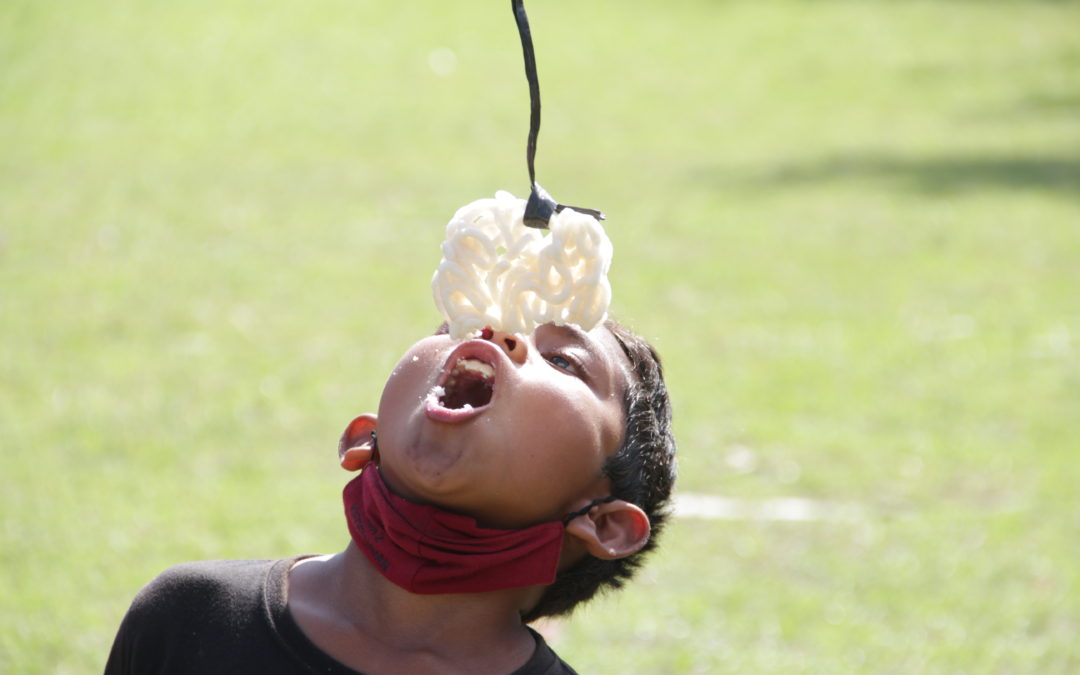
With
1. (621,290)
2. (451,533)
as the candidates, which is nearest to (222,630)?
(451,533)

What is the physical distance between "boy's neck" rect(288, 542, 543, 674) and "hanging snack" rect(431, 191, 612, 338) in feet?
1.22

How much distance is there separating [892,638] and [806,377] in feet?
8.44

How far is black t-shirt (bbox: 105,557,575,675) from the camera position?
1888 mm

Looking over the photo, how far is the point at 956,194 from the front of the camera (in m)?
10.8

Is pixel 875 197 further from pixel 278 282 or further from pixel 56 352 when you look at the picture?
pixel 56 352

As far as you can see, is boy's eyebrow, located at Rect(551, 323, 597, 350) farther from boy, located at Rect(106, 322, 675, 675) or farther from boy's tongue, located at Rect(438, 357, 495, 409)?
boy's tongue, located at Rect(438, 357, 495, 409)

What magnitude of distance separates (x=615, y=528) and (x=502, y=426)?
26 centimetres

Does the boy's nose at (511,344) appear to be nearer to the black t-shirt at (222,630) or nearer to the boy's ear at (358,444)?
the boy's ear at (358,444)

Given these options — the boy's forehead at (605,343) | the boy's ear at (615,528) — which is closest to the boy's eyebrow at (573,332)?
the boy's forehead at (605,343)

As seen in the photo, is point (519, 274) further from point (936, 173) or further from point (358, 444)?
point (936, 173)

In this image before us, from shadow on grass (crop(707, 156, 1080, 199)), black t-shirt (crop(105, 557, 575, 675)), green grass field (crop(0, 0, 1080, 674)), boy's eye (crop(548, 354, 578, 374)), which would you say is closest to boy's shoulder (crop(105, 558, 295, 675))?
black t-shirt (crop(105, 557, 575, 675))

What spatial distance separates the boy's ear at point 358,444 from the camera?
6.66ft

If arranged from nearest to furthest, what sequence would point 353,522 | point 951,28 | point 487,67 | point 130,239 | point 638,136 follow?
1. point 353,522
2. point 130,239
3. point 638,136
4. point 487,67
5. point 951,28

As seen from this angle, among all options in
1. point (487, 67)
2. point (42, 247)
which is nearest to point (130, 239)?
point (42, 247)
